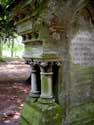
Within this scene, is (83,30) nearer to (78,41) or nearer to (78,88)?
(78,41)

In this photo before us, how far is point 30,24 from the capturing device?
5.05 metres

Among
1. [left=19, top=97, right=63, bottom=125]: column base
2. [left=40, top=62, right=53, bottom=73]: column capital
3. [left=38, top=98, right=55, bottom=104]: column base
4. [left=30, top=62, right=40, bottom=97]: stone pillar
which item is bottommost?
[left=19, top=97, right=63, bottom=125]: column base

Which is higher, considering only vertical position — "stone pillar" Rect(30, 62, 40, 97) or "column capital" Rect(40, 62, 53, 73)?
"column capital" Rect(40, 62, 53, 73)

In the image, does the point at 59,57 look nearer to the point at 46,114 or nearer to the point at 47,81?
the point at 47,81

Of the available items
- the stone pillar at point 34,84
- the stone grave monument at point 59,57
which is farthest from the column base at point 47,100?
the stone pillar at point 34,84

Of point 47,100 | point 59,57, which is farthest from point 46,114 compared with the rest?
point 59,57

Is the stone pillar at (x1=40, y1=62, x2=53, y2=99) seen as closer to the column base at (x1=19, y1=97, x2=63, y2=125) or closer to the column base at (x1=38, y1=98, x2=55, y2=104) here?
the column base at (x1=38, y1=98, x2=55, y2=104)

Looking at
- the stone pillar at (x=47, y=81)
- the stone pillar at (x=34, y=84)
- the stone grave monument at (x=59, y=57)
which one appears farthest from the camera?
the stone pillar at (x=34, y=84)

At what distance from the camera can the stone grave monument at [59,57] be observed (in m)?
4.76

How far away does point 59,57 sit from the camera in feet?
16.0

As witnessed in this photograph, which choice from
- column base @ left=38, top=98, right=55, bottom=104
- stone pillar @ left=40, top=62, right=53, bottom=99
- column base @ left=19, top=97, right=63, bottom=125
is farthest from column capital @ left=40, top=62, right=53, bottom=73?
column base @ left=19, top=97, right=63, bottom=125

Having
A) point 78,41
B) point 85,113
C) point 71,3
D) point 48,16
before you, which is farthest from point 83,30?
point 85,113

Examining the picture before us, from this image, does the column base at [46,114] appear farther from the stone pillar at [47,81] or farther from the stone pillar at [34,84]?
the stone pillar at [34,84]

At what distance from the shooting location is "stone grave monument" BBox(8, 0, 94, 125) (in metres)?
4.76
